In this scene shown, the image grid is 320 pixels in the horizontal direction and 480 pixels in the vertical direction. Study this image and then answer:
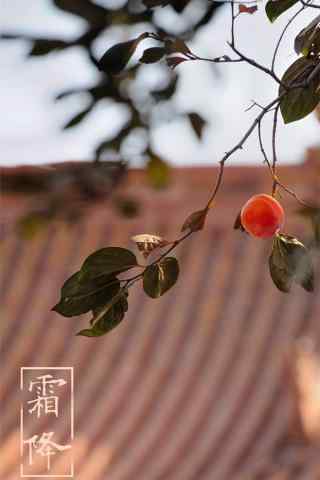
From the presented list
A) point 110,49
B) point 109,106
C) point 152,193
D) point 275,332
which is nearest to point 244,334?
point 275,332

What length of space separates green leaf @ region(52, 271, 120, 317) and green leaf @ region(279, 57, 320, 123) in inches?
4.4

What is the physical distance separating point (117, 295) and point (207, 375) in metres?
2.72

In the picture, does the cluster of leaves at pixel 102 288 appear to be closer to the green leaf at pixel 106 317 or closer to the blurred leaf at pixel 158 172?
the green leaf at pixel 106 317

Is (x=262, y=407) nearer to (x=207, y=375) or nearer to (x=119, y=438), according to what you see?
(x=207, y=375)

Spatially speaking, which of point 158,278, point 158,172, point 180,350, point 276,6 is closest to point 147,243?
point 158,278

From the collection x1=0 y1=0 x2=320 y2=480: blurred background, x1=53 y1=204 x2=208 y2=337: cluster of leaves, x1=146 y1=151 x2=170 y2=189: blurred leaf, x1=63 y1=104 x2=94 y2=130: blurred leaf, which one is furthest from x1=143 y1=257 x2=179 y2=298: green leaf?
x1=0 y1=0 x2=320 y2=480: blurred background

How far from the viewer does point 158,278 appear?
17.3 inches

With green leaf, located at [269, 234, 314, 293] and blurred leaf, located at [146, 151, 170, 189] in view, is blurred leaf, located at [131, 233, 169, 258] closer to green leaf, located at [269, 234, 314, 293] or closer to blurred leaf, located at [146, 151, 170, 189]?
green leaf, located at [269, 234, 314, 293]

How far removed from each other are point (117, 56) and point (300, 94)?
8 centimetres

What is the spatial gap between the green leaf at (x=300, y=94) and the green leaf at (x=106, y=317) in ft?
0.37

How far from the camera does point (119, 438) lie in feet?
9.50

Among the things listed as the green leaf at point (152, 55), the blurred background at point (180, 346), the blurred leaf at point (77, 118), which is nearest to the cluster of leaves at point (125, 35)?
the blurred leaf at point (77, 118)

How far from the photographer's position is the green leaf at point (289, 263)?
1.40 ft

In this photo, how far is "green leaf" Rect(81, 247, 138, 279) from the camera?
1.39 ft
